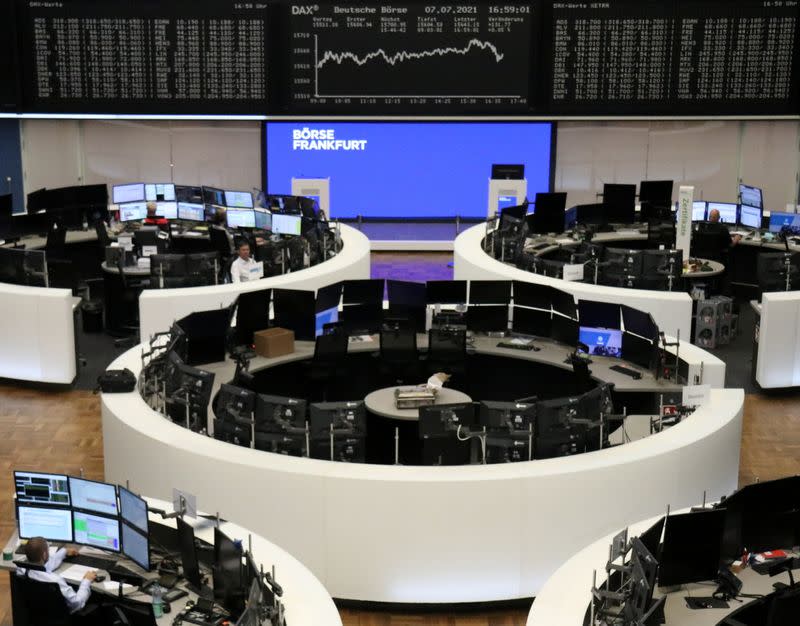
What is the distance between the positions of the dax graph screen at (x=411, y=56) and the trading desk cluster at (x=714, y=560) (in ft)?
38.4

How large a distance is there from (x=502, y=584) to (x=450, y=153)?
12.1 m

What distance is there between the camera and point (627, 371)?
970cm

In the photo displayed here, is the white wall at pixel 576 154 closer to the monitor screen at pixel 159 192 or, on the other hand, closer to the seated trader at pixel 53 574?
Answer: the monitor screen at pixel 159 192

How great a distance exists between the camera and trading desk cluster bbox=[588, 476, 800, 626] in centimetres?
564

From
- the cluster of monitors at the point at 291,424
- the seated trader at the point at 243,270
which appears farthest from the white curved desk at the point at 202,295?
the cluster of monitors at the point at 291,424

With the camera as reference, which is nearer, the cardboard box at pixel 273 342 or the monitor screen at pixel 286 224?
the cardboard box at pixel 273 342

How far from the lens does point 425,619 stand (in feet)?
24.1

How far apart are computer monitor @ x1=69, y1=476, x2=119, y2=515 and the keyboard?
185 inches

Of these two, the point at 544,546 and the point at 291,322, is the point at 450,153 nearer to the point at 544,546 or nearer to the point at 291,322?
the point at 291,322

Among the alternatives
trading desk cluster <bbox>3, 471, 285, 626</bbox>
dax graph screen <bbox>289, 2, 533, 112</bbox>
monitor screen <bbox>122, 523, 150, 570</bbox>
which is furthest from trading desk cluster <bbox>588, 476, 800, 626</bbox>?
dax graph screen <bbox>289, 2, 533, 112</bbox>

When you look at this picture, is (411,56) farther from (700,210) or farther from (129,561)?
(129,561)

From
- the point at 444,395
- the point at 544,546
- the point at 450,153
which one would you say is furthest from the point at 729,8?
the point at 544,546

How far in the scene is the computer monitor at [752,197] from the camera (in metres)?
15.8

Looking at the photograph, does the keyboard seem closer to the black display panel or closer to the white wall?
the black display panel
